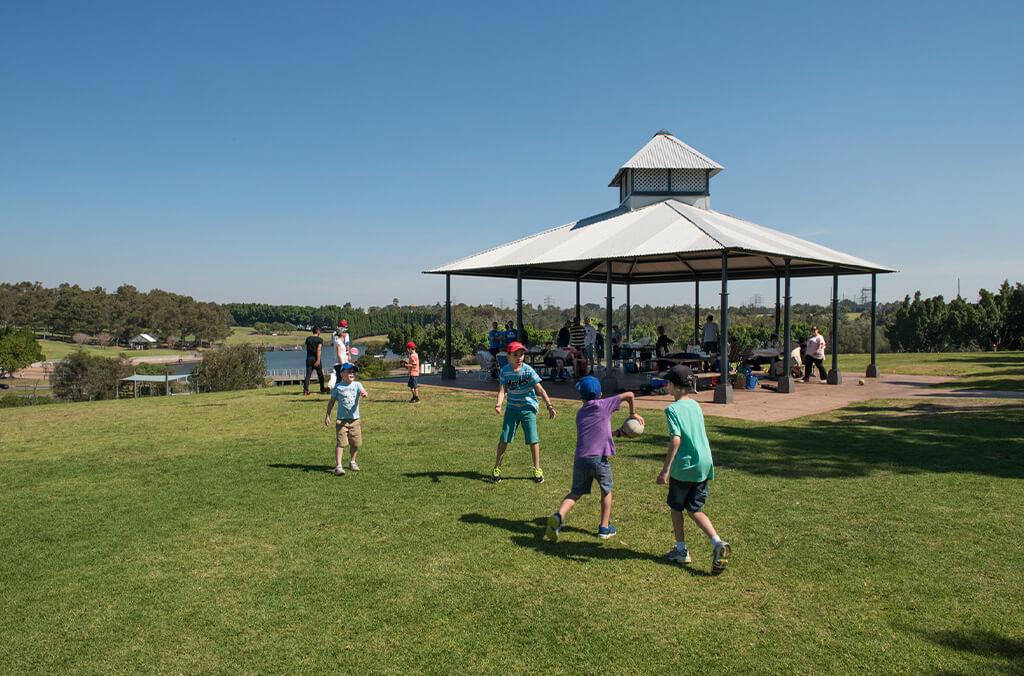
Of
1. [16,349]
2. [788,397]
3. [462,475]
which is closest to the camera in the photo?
[462,475]

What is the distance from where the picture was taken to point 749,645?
3.88 metres

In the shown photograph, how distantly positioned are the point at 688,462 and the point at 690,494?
0.30 m

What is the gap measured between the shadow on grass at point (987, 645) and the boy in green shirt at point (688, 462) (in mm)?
1424

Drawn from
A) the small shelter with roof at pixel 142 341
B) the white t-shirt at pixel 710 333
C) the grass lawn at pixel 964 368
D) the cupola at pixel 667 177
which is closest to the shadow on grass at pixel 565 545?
the white t-shirt at pixel 710 333

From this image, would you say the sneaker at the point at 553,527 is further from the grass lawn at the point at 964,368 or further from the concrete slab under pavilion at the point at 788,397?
the grass lawn at the point at 964,368

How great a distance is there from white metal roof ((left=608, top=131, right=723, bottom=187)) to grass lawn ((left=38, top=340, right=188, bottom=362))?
11219 centimetres

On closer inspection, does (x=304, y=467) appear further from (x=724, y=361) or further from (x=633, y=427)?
(x=724, y=361)

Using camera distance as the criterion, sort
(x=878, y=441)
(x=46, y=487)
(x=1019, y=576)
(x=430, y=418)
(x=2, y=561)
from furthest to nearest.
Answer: (x=430, y=418)
(x=878, y=441)
(x=46, y=487)
(x=2, y=561)
(x=1019, y=576)

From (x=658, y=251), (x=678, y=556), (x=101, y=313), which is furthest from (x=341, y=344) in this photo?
(x=101, y=313)

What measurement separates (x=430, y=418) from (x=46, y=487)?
21.2 ft

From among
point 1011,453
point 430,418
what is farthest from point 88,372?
point 1011,453

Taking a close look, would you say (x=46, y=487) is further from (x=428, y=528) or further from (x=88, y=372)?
(x=88, y=372)

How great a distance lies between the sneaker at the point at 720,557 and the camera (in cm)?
492

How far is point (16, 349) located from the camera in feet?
224
